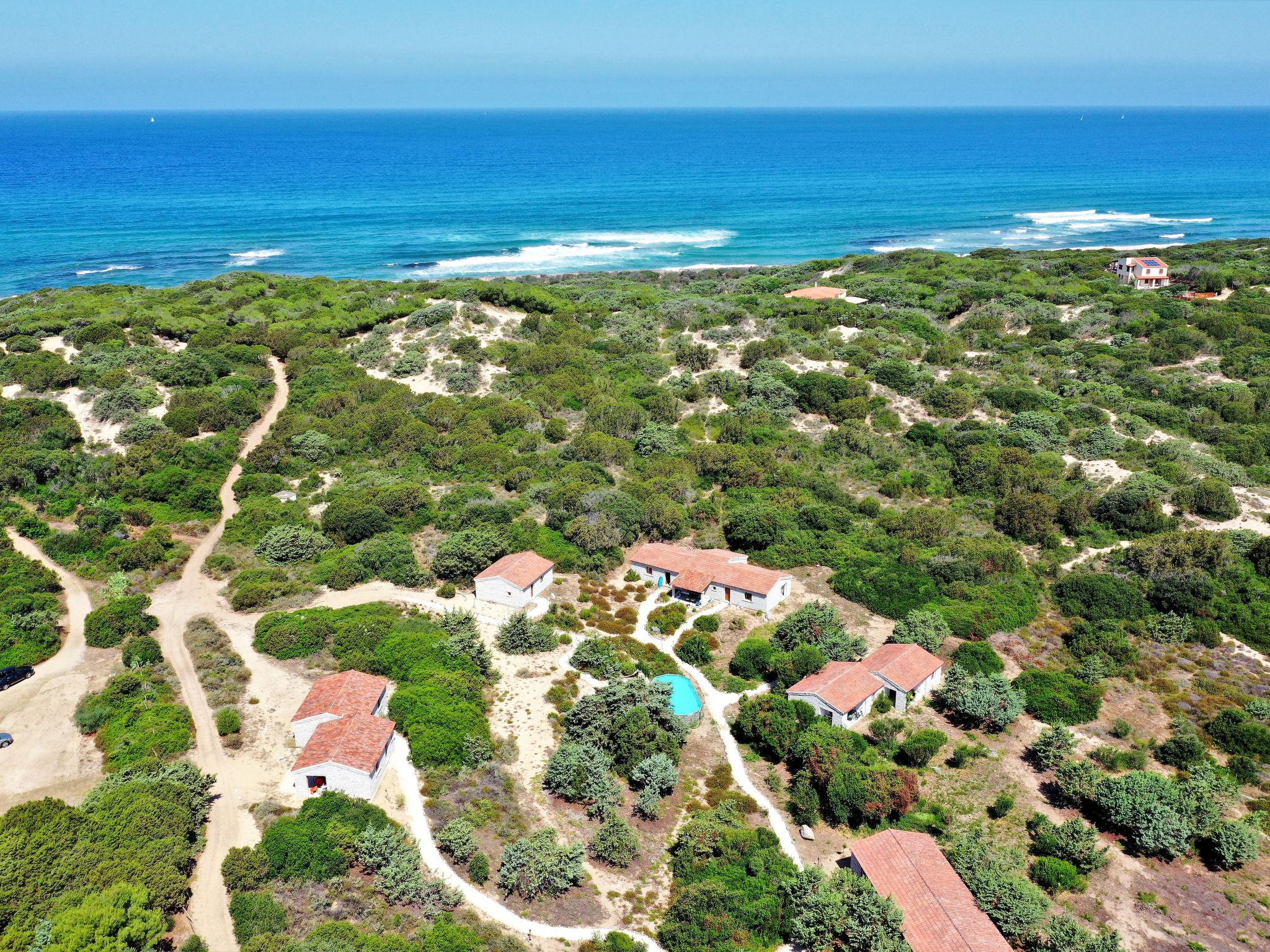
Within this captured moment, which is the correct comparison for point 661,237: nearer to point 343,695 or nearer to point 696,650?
point 696,650

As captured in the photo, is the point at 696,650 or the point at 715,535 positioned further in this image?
the point at 715,535

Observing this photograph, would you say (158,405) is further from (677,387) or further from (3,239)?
(3,239)

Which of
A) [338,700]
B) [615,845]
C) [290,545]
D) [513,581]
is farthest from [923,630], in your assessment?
[290,545]

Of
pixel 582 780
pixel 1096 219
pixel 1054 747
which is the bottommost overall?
pixel 1054 747

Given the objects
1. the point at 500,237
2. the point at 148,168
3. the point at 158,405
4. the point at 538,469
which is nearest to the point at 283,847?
the point at 538,469

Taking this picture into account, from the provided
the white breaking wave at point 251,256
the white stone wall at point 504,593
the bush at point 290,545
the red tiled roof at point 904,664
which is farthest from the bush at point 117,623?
the white breaking wave at point 251,256

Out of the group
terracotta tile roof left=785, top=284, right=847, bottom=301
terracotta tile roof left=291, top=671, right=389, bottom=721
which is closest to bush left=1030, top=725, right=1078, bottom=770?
terracotta tile roof left=291, top=671, right=389, bottom=721

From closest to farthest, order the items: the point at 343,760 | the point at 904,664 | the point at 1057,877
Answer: the point at 1057,877
the point at 343,760
the point at 904,664
